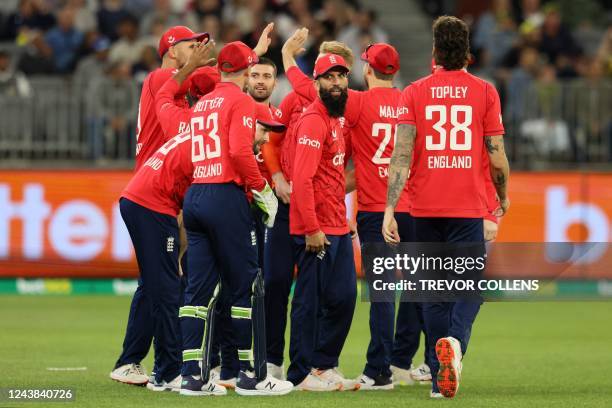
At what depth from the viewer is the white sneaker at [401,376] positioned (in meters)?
12.0

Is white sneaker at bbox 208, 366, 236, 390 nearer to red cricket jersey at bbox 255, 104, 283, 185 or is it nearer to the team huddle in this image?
the team huddle

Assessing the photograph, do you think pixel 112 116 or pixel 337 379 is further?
pixel 112 116

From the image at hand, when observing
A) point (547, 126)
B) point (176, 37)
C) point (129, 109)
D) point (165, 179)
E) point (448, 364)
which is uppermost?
point (176, 37)

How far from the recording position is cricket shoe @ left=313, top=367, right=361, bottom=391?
11367 millimetres

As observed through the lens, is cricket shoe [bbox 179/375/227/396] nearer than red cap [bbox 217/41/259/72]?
Yes

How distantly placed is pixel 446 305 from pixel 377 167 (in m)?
1.79

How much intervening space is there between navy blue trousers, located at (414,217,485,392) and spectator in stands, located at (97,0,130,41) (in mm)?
13660

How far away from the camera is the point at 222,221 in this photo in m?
10.6

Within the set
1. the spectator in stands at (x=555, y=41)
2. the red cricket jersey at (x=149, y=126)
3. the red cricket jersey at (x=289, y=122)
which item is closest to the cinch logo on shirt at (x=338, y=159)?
the red cricket jersey at (x=289, y=122)

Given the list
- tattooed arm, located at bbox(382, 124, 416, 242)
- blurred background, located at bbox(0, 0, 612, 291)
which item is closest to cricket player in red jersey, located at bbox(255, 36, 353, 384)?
tattooed arm, located at bbox(382, 124, 416, 242)

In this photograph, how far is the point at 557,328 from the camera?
55.4 ft

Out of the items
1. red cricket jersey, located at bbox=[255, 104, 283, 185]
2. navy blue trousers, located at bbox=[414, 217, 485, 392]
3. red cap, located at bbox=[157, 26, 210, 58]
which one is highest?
red cap, located at bbox=[157, 26, 210, 58]

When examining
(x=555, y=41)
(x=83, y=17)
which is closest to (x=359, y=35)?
(x=555, y=41)

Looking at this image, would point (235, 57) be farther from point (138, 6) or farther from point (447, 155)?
point (138, 6)
